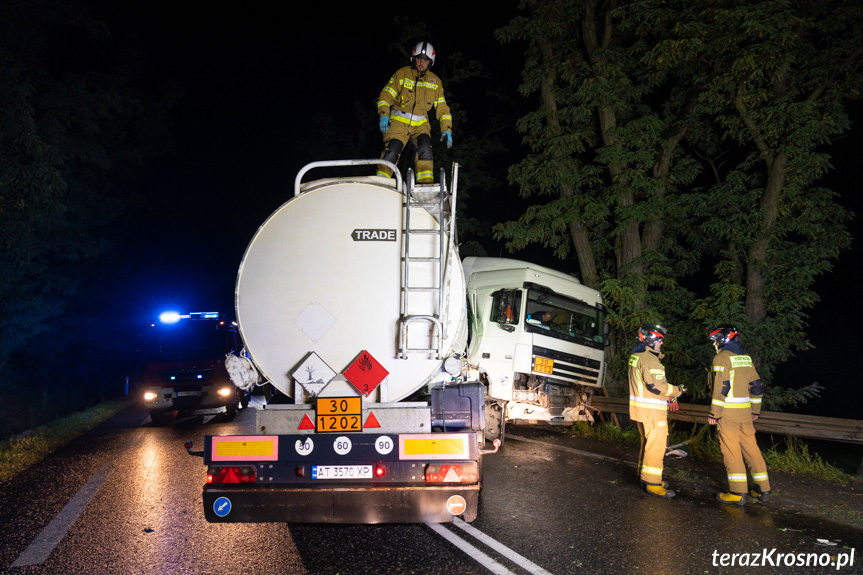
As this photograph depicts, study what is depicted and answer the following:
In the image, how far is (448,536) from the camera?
489 centimetres

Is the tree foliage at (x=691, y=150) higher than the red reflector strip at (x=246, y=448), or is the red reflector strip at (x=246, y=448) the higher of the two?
the tree foliage at (x=691, y=150)

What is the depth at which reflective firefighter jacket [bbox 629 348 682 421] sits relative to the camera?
20.5 ft

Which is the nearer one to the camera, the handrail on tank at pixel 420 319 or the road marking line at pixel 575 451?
the handrail on tank at pixel 420 319

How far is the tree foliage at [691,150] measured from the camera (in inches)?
383

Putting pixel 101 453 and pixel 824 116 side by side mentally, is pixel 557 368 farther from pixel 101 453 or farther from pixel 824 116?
pixel 101 453

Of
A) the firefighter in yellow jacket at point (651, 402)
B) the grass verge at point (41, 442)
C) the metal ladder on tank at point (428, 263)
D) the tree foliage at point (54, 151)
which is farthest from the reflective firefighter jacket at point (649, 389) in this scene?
the tree foliage at point (54, 151)

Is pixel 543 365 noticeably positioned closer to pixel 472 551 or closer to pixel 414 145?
pixel 414 145

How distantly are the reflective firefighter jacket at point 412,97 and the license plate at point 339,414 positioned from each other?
3.59 m

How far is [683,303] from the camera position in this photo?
11922mm

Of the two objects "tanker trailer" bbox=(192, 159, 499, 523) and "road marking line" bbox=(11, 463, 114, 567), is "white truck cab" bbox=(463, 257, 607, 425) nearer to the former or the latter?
"tanker trailer" bbox=(192, 159, 499, 523)

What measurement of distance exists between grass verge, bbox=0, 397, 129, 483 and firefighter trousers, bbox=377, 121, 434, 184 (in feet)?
19.6

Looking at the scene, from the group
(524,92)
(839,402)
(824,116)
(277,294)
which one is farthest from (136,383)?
(839,402)

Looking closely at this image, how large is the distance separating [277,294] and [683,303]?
9.62 m

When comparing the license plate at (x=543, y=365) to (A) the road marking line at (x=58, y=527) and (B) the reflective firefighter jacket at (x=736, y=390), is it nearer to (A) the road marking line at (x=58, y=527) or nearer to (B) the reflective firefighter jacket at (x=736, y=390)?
(B) the reflective firefighter jacket at (x=736, y=390)
